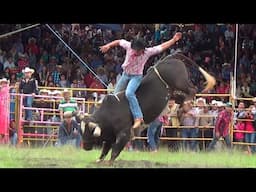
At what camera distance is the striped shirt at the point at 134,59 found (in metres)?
10.2

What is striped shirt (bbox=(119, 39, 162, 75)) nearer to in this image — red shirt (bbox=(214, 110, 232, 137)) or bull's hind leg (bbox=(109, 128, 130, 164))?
bull's hind leg (bbox=(109, 128, 130, 164))

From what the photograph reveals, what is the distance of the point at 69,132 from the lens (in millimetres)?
10320

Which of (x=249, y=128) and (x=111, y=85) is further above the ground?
(x=111, y=85)

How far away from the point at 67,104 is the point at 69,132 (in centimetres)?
42

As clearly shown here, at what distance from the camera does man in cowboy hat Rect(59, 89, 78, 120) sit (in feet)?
34.5

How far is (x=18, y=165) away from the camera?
9883mm

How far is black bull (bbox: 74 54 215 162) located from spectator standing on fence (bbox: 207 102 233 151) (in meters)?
0.52

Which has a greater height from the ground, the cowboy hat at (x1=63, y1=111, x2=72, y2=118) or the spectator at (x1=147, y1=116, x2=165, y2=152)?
the cowboy hat at (x1=63, y1=111, x2=72, y2=118)

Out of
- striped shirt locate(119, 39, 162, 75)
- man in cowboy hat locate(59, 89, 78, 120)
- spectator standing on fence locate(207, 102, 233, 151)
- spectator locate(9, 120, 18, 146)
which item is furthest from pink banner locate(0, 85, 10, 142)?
spectator standing on fence locate(207, 102, 233, 151)

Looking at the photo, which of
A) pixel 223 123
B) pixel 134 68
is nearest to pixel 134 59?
pixel 134 68

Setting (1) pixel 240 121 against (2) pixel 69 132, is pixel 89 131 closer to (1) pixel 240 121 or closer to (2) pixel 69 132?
(2) pixel 69 132

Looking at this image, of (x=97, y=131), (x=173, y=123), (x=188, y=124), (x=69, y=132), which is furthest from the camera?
(x=188, y=124)
